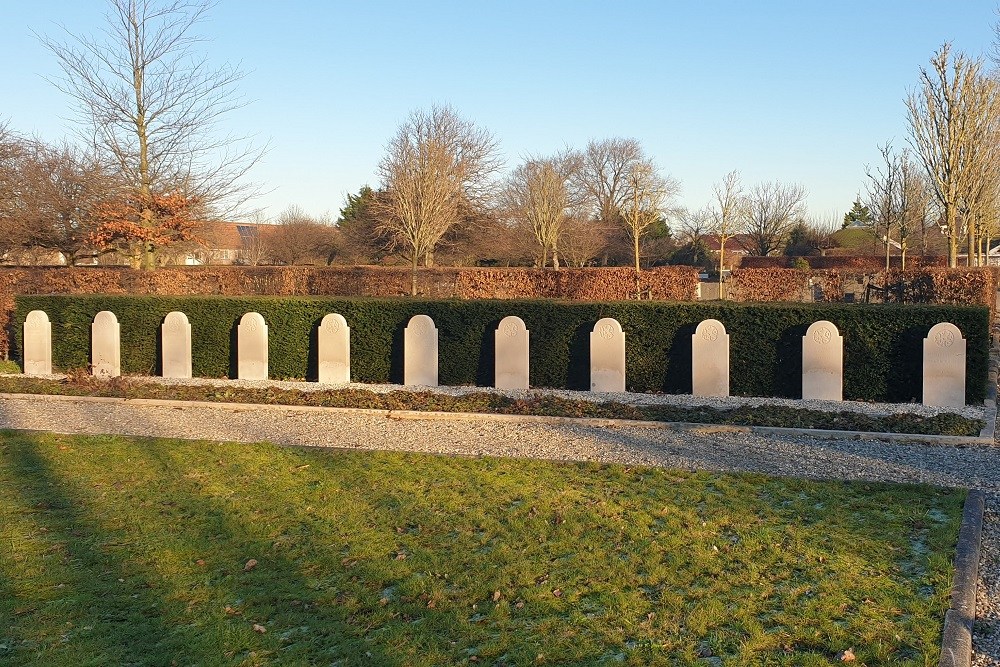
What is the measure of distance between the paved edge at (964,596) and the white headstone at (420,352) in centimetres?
786

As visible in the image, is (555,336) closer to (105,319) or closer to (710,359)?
(710,359)

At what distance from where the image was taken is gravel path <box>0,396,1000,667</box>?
24.3ft

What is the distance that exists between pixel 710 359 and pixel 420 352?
13.4ft

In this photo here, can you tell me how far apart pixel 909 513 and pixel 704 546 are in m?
1.70

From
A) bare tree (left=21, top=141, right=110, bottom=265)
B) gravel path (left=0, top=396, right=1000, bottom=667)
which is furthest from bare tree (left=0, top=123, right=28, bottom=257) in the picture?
Result: gravel path (left=0, top=396, right=1000, bottom=667)

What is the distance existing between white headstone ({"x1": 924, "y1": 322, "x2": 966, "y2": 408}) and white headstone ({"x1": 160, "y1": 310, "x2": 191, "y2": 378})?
34.0 feet

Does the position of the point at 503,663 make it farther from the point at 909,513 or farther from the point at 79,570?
the point at 909,513

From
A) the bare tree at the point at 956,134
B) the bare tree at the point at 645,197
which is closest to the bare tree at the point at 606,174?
the bare tree at the point at 645,197

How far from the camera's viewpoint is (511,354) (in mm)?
12438

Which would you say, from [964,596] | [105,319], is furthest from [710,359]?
[105,319]

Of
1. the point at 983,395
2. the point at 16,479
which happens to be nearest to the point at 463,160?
the point at 983,395

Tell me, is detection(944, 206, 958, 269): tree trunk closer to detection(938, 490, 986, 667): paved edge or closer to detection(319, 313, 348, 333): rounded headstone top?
detection(319, 313, 348, 333): rounded headstone top

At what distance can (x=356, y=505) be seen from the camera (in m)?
6.20

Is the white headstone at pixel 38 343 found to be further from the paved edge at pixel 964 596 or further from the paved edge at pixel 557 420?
the paved edge at pixel 964 596
